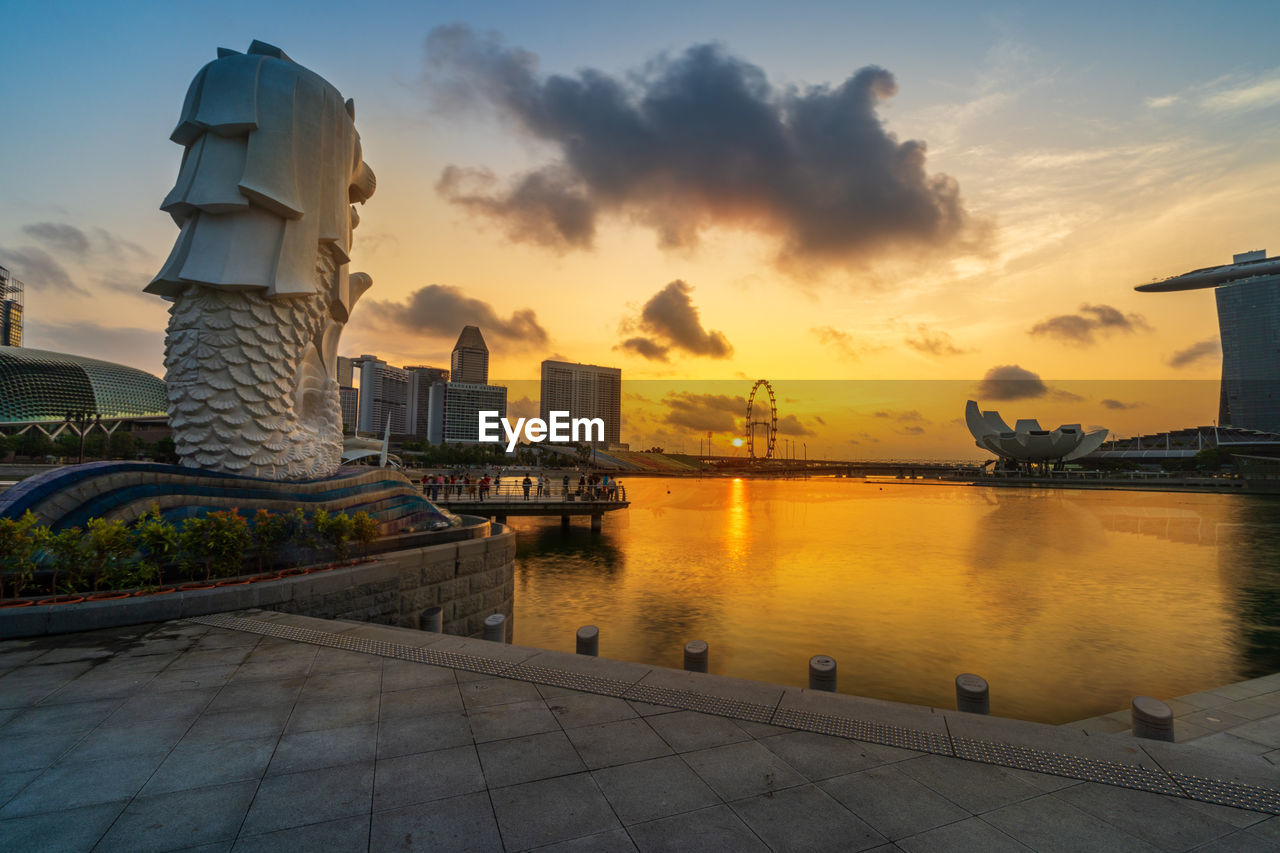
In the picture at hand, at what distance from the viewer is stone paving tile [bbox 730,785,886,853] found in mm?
4098

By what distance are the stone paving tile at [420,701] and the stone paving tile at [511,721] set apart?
15.6 inches

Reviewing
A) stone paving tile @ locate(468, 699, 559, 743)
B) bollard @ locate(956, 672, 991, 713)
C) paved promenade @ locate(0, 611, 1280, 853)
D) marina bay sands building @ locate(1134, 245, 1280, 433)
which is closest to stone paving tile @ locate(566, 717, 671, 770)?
paved promenade @ locate(0, 611, 1280, 853)

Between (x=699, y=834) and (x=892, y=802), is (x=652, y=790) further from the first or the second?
(x=892, y=802)

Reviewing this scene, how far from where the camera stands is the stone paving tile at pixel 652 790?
4457mm

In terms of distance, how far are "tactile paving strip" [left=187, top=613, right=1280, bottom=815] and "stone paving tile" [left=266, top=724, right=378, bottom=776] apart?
6.01 feet

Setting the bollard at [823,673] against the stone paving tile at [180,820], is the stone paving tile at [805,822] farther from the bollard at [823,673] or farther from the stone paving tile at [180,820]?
the bollard at [823,673]

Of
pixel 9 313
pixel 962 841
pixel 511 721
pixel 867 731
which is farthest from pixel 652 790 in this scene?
pixel 9 313

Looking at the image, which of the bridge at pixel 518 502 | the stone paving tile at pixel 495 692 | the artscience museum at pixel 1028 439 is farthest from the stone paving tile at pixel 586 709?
the artscience museum at pixel 1028 439

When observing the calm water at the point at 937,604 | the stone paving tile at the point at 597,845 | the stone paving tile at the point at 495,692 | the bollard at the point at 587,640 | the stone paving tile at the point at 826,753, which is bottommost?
the calm water at the point at 937,604

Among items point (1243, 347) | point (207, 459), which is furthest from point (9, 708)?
point (1243, 347)

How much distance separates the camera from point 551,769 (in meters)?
4.98

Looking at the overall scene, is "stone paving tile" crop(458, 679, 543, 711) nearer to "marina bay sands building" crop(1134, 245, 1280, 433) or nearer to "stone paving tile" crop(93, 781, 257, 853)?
"stone paving tile" crop(93, 781, 257, 853)

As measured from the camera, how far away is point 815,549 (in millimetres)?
36031

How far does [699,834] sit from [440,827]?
70.8 inches
